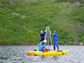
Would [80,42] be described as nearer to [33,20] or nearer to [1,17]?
[33,20]

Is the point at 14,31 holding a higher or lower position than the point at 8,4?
lower

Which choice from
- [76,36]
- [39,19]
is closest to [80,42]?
[76,36]

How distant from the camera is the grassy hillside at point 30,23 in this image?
135375 mm

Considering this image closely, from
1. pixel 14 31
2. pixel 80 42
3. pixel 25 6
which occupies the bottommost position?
pixel 80 42

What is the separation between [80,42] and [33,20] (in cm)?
4136

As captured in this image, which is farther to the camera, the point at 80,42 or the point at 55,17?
the point at 55,17

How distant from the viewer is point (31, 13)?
598ft

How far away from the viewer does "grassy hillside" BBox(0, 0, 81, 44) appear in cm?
13538

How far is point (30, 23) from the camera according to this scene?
160750mm

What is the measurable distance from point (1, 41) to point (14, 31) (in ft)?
63.1

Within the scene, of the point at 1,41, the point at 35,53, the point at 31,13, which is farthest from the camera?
the point at 31,13

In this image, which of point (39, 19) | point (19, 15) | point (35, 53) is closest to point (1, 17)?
point (19, 15)

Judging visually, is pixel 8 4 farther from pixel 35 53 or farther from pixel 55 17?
pixel 35 53

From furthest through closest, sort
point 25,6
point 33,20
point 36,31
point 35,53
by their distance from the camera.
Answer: point 25,6 → point 33,20 → point 36,31 → point 35,53
